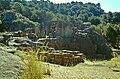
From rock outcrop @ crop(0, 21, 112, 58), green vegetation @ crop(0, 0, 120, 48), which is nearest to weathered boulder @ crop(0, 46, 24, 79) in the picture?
rock outcrop @ crop(0, 21, 112, 58)

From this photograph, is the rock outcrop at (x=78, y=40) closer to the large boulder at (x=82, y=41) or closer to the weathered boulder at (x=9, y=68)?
the large boulder at (x=82, y=41)

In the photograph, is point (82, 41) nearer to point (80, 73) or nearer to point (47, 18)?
point (80, 73)

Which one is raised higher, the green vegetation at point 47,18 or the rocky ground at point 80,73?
the rocky ground at point 80,73

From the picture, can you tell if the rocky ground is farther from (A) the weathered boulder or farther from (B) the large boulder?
(B) the large boulder

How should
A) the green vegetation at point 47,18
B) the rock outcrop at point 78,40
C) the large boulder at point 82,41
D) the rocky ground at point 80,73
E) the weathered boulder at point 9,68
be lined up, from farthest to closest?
the green vegetation at point 47,18
the large boulder at point 82,41
the rock outcrop at point 78,40
the rocky ground at point 80,73
the weathered boulder at point 9,68

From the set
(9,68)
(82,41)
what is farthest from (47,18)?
(9,68)

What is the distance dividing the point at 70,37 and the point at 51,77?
1755 cm

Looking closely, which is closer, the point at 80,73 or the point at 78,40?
the point at 80,73

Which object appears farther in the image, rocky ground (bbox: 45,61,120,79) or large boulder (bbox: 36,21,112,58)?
large boulder (bbox: 36,21,112,58)

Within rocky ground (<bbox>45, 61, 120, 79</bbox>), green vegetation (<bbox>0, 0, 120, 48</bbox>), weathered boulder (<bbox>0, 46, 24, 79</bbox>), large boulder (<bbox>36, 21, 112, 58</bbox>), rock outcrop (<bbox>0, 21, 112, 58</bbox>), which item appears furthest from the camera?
green vegetation (<bbox>0, 0, 120, 48</bbox>)

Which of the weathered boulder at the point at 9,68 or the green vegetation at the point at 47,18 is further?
the green vegetation at the point at 47,18

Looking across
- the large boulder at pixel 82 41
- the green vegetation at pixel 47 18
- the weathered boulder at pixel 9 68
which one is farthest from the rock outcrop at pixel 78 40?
the weathered boulder at pixel 9 68

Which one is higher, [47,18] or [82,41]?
[82,41]

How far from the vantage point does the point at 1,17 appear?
55375 mm
